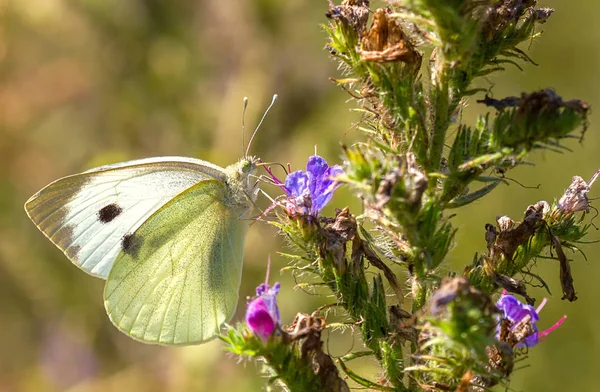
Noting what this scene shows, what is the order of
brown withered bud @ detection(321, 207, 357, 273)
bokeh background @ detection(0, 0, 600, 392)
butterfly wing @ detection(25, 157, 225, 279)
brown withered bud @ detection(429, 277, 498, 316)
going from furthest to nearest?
1. bokeh background @ detection(0, 0, 600, 392)
2. butterfly wing @ detection(25, 157, 225, 279)
3. brown withered bud @ detection(321, 207, 357, 273)
4. brown withered bud @ detection(429, 277, 498, 316)

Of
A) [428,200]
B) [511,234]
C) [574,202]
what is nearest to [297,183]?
[428,200]

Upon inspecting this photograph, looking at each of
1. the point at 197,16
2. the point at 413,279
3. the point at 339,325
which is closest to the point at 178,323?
the point at 339,325

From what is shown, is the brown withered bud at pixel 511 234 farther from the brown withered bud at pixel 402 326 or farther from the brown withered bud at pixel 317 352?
the brown withered bud at pixel 317 352

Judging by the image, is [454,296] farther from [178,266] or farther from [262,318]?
[178,266]

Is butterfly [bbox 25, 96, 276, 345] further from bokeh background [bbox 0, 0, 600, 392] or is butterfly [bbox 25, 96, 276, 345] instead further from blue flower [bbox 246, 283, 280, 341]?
bokeh background [bbox 0, 0, 600, 392]

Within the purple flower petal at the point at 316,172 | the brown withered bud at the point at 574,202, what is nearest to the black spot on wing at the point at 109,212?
the purple flower petal at the point at 316,172

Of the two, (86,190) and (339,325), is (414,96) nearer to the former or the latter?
(339,325)

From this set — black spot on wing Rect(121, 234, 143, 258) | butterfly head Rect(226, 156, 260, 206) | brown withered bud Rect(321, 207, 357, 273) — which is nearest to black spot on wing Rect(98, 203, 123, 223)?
black spot on wing Rect(121, 234, 143, 258)
